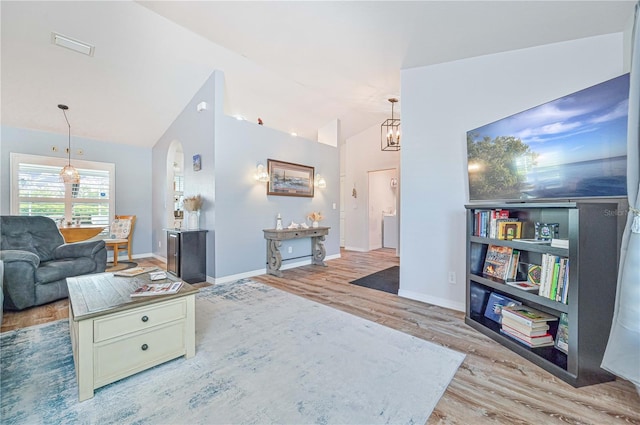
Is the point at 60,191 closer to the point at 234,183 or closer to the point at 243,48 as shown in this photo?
the point at 234,183

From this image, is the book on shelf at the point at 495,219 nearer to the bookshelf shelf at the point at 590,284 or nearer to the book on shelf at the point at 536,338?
the bookshelf shelf at the point at 590,284

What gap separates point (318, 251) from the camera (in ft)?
16.3

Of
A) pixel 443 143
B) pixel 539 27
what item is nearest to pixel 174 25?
pixel 443 143

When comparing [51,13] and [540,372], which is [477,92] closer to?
[540,372]

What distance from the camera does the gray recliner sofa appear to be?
8.74 ft

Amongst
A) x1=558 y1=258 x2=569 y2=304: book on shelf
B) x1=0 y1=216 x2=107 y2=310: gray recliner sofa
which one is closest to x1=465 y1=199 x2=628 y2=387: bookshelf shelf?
x1=558 y1=258 x2=569 y2=304: book on shelf

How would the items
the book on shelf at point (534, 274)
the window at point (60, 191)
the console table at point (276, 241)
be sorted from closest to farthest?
the book on shelf at point (534, 274), the console table at point (276, 241), the window at point (60, 191)

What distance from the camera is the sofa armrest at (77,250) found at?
3303mm

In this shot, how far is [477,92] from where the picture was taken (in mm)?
2633

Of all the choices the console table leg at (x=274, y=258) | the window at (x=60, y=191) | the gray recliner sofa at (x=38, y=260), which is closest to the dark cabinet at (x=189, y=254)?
the gray recliner sofa at (x=38, y=260)

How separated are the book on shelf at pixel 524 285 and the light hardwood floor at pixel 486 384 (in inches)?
19.6

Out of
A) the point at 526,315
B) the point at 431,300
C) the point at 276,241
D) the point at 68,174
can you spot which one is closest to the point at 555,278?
the point at 526,315

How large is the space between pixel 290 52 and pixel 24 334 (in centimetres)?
385

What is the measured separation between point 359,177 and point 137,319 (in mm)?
5874
